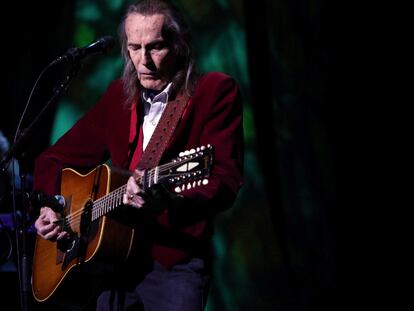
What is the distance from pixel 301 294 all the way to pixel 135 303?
6.62 feet

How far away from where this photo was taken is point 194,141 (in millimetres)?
2676

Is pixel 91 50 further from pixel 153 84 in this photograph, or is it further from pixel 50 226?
pixel 50 226

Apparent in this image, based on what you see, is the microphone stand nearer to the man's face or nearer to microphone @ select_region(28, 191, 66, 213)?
microphone @ select_region(28, 191, 66, 213)

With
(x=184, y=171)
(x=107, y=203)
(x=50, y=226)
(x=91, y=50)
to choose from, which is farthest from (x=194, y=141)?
(x=50, y=226)

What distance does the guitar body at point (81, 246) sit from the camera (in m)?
2.65

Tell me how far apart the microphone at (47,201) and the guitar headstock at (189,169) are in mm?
672

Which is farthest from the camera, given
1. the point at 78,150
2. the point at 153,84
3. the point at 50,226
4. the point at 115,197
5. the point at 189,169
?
the point at 78,150

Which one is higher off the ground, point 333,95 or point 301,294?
point 333,95

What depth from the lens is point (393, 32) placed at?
4.48m

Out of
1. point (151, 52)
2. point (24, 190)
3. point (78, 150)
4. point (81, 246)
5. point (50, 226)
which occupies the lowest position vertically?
point (81, 246)

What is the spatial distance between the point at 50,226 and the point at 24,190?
0.37 m

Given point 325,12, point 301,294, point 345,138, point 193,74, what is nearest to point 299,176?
point 345,138

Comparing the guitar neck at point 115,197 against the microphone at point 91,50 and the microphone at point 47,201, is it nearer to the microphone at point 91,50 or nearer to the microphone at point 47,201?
the microphone at point 47,201

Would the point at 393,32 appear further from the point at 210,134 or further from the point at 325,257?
the point at 210,134
